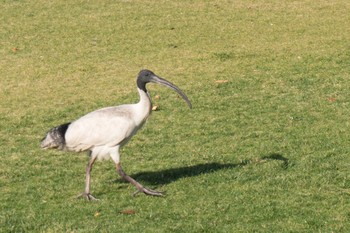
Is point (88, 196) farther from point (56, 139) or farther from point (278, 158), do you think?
point (278, 158)

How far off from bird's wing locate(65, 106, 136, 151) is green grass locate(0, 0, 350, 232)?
0.56 meters

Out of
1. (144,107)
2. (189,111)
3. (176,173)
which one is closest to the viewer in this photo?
(144,107)

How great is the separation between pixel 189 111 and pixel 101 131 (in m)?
3.66

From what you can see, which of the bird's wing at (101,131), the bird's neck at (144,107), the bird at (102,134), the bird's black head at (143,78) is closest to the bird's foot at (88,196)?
the bird at (102,134)

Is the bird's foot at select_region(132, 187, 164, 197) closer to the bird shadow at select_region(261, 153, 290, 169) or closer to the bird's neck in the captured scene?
the bird's neck

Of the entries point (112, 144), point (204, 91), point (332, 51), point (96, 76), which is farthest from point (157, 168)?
point (332, 51)

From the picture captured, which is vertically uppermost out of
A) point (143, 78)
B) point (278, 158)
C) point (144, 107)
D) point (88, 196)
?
point (143, 78)

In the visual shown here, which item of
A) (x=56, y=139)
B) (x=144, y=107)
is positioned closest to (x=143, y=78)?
(x=144, y=107)

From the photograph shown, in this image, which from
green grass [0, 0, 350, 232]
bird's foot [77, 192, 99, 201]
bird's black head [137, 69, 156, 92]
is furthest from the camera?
bird's black head [137, 69, 156, 92]

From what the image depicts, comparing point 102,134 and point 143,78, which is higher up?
point 143,78

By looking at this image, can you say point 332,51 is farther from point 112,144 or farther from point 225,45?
point 112,144

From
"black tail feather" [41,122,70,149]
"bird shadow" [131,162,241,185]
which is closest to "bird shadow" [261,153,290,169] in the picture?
"bird shadow" [131,162,241,185]

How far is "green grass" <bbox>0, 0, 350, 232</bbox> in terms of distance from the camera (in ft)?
27.1

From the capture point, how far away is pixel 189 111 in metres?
12.3
